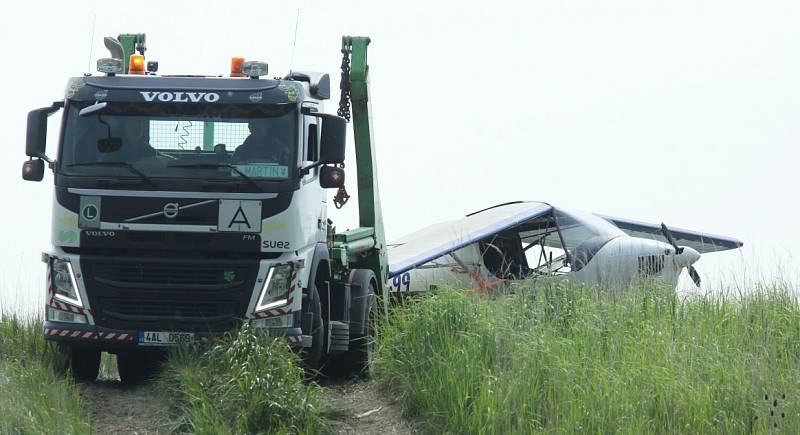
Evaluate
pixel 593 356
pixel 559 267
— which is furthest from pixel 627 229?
pixel 593 356

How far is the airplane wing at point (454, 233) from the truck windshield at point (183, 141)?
242 inches

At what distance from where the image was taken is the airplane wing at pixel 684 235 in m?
22.3

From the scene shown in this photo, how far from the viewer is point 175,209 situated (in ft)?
33.3

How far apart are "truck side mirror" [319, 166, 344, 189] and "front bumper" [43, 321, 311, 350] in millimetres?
1422

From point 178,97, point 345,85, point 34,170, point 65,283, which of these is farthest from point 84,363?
point 345,85

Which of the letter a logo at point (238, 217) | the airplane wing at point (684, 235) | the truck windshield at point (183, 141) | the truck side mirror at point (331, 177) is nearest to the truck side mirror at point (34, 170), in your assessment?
the truck windshield at point (183, 141)

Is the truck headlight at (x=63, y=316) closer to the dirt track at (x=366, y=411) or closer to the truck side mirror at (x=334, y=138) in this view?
the dirt track at (x=366, y=411)

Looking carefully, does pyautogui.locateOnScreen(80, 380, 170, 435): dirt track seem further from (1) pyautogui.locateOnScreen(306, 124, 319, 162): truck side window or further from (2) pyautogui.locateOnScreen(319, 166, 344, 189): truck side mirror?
(1) pyautogui.locateOnScreen(306, 124, 319, 162): truck side window

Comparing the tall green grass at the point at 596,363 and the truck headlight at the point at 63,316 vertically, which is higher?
the truck headlight at the point at 63,316

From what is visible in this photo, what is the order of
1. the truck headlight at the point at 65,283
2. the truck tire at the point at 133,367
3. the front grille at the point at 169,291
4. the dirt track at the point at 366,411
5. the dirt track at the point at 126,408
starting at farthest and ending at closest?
the truck tire at the point at 133,367 < the truck headlight at the point at 65,283 < the front grille at the point at 169,291 < the dirt track at the point at 366,411 < the dirt track at the point at 126,408

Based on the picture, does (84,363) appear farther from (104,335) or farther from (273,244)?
(273,244)

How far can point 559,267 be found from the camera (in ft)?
A: 59.6

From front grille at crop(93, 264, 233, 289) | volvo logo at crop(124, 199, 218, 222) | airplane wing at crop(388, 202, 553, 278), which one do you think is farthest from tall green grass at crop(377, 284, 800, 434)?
airplane wing at crop(388, 202, 553, 278)

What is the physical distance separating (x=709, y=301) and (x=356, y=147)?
14.4 ft
